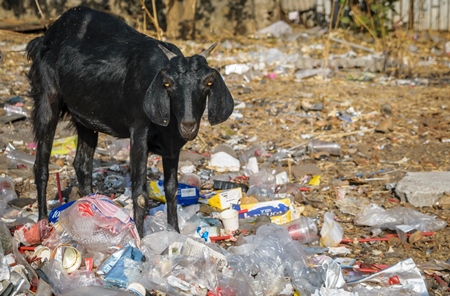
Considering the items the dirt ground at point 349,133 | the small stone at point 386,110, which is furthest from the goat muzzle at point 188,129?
the small stone at point 386,110

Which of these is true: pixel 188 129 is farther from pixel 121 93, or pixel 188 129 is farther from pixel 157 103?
pixel 121 93

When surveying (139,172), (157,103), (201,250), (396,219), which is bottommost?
(396,219)

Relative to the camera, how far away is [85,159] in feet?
20.9

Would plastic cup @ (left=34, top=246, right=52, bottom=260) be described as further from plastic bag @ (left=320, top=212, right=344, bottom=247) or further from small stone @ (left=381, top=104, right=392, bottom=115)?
small stone @ (left=381, top=104, right=392, bottom=115)

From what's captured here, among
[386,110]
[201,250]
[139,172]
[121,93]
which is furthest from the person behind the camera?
[386,110]

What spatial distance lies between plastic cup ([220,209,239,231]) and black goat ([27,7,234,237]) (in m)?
0.44

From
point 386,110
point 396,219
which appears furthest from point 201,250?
point 386,110

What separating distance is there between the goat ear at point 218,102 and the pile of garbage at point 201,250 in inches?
35.5

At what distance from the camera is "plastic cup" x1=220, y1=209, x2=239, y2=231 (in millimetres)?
5836

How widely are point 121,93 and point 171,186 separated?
0.82 metres

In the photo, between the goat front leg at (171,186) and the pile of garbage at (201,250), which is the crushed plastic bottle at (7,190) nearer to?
the pile of garbage at (201,250)

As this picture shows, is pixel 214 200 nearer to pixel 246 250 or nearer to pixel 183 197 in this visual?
pixel 183 197

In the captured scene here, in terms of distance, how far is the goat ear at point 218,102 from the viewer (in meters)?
4.81

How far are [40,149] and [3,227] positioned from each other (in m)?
1.06
